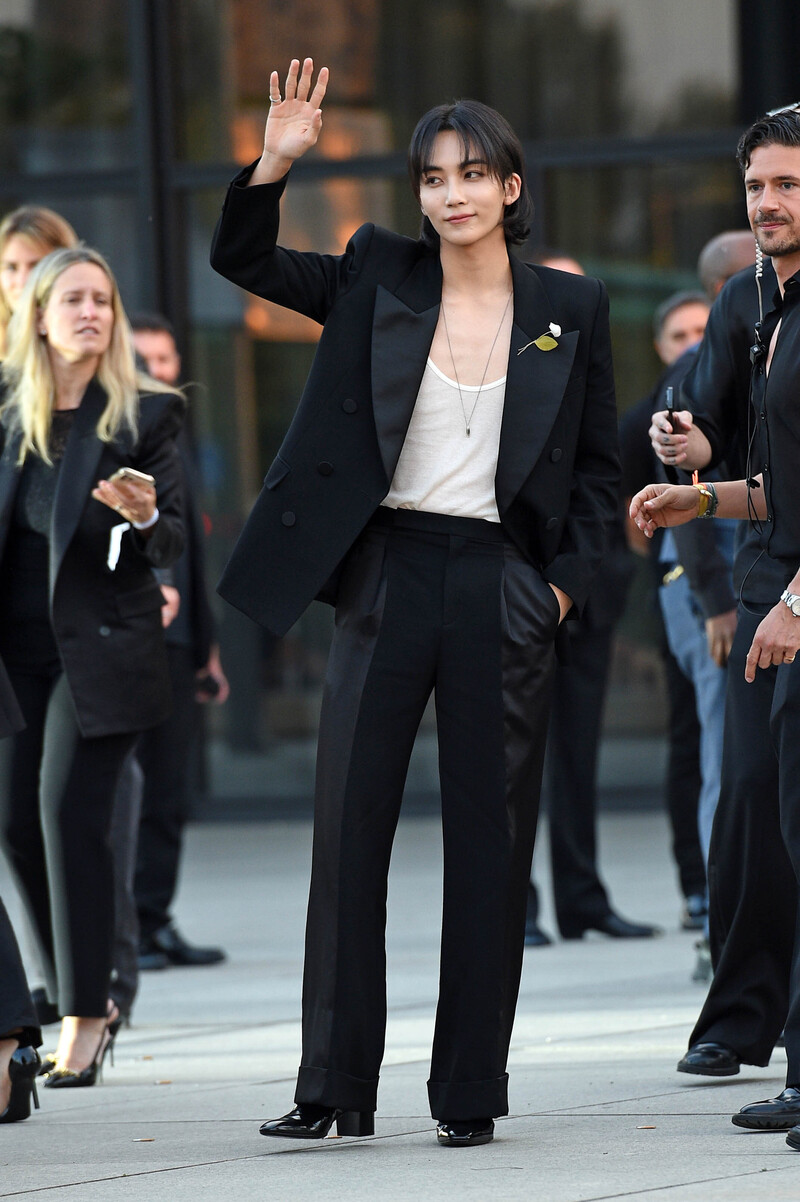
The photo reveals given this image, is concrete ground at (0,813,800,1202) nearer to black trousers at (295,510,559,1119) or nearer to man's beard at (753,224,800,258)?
black trousers at (295,510,559,1119)

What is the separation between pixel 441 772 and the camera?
3992 millimetres

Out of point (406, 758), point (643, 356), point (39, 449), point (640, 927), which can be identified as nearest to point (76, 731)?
point (39, 449)

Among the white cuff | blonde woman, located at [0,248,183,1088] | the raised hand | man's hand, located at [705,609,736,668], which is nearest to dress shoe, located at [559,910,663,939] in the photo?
man's hand, located at [705,609,736,668]

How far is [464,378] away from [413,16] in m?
7.10

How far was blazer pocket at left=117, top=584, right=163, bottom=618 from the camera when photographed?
5113 mm

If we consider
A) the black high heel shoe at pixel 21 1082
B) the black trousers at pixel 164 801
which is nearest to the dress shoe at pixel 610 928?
the black trousers at pixel 164 801

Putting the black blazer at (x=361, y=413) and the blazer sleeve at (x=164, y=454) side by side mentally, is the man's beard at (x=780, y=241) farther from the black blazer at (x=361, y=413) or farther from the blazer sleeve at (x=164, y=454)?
the blazer sleeve at (x=164, y=454)

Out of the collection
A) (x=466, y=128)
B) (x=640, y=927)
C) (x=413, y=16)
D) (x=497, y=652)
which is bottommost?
(x=640, y=927)

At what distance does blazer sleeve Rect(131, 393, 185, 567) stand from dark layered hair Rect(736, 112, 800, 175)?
69.7 inches

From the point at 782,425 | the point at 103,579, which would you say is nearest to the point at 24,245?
the point at 103,579

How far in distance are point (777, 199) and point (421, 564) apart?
3.31ft

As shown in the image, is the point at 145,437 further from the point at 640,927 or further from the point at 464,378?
the point at 640,927

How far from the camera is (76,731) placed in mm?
4941

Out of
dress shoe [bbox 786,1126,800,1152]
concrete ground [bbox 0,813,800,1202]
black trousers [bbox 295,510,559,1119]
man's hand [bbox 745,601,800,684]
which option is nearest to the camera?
concrete ground [bbox 0,813,800,1202]
